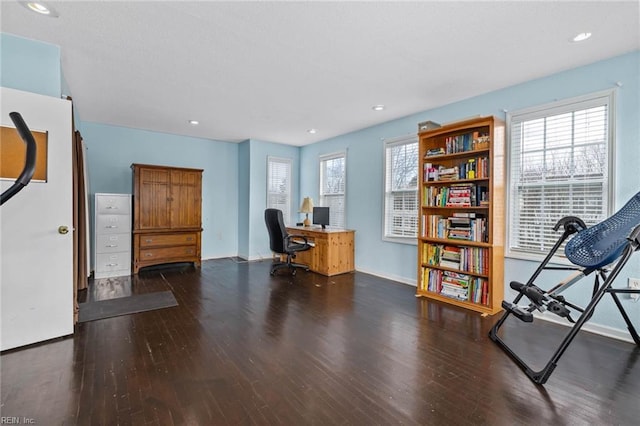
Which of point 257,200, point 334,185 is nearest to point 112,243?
point 257,200

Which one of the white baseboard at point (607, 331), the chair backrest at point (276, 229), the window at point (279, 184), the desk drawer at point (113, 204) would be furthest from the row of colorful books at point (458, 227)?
the desk drawer at point (113, 204)

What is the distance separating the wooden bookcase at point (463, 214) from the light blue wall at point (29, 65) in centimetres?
394

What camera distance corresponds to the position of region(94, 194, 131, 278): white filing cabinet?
464 cm

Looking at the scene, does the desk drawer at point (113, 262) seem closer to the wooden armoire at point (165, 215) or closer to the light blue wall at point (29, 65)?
the wooden armoire at point (165, 215)

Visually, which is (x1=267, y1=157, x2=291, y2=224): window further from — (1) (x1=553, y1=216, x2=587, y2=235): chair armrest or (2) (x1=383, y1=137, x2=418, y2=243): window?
(1) (x1=553, y1=216, x2=587, y2=235): chair armrest

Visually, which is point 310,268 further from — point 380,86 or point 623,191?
point 623,191

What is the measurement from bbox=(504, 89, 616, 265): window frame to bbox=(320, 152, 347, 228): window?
2.83 metres

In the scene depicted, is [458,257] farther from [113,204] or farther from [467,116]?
[113,204]

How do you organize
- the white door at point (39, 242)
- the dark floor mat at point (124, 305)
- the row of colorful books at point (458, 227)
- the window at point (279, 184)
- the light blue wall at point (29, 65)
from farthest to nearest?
the window at point (279, 184), the row of colorful books at point (458, 227), the dark floor mat at point (124, 305), the light blue wall at point (29, 65), the white door at point (39, 242)

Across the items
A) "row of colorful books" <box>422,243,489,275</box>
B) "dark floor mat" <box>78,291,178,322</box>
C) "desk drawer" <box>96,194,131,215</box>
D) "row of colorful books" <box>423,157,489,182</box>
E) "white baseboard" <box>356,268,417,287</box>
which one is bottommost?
"dark floor mat" <box>78,291,178,322</box>

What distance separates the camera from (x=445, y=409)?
1.73 metres

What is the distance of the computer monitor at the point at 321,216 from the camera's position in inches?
215

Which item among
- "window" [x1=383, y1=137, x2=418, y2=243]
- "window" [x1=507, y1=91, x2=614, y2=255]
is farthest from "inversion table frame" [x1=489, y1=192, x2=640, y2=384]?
"window" [x1=383, y1=137, x2=418, y2=243]

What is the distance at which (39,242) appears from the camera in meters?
2.43
